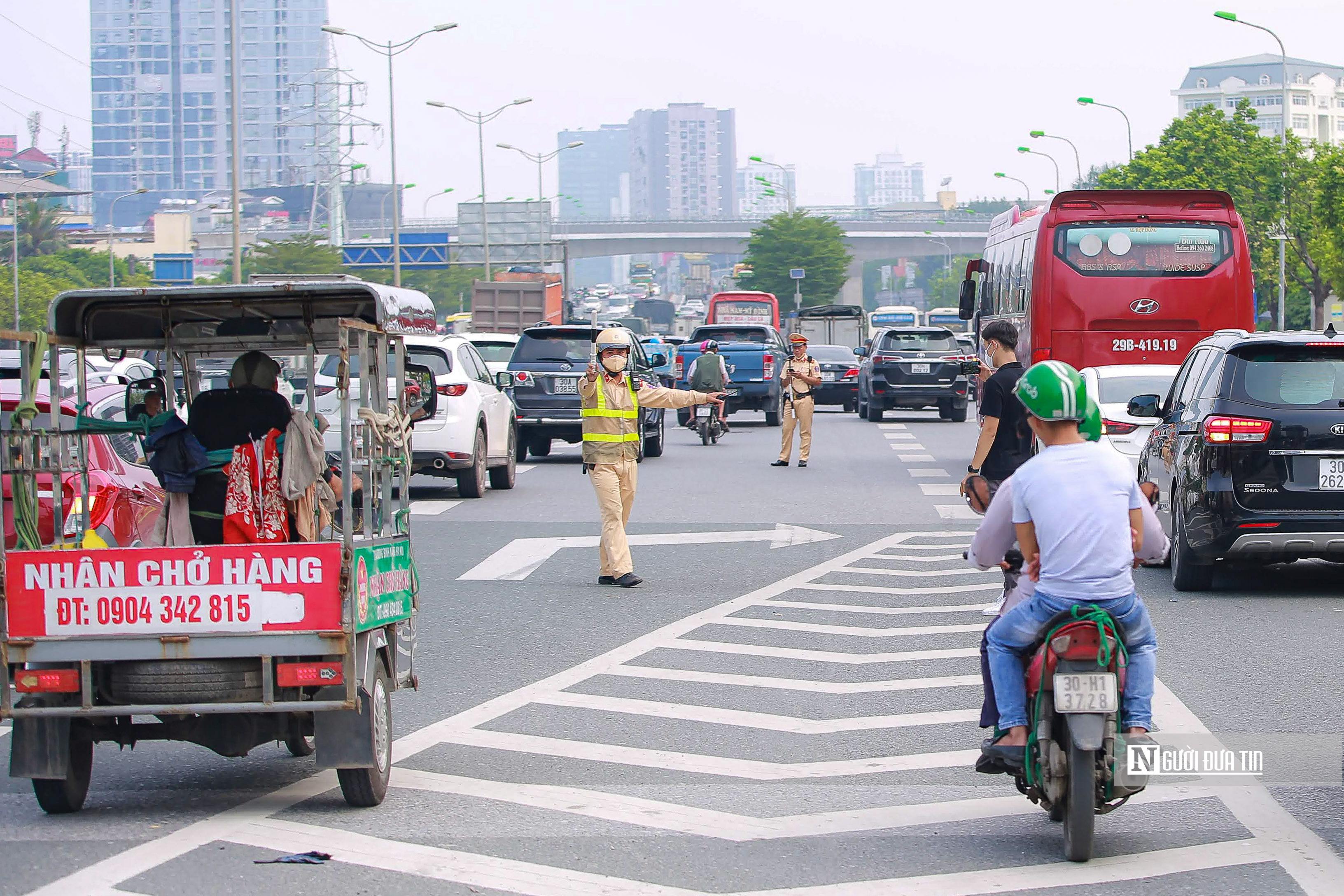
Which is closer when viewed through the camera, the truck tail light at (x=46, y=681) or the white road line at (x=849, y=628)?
the truck tail light at (x=46, y=681)

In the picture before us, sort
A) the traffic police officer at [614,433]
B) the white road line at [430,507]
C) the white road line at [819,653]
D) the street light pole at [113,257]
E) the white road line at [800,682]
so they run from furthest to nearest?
1. the street light pole at [113,257]
2. the white road line at [430,507]
3. the traffic police officer at [614,433]
4. the white road line at [819,653]
5. the white road line at [800,682]

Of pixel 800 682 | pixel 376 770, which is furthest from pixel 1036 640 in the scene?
pixel 800 682

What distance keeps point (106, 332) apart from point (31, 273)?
8629 centimetres

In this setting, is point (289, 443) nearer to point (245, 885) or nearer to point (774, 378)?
point (245, 885)

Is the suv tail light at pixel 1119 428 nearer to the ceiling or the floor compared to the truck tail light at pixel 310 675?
nearer to the ceiling

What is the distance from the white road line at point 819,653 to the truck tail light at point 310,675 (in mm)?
3820

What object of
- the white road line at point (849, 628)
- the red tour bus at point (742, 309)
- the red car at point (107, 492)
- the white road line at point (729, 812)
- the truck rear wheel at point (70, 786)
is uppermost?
the red tour bus at point (742, 309)

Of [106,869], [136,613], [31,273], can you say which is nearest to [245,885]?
[106,869]

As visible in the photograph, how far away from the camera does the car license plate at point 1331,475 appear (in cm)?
1101

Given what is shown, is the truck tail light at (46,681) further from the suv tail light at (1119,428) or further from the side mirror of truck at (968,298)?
the side mirror of truck at (968,298)

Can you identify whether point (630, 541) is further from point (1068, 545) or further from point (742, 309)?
point (742, 309)

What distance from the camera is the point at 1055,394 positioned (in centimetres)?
550

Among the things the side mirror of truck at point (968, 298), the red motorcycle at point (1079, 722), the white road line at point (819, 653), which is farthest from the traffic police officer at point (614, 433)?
the side mirror of truck at point (968, 298)

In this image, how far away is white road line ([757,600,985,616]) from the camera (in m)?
11.2
